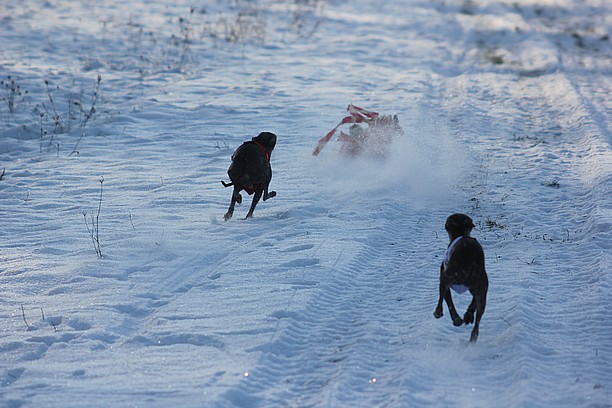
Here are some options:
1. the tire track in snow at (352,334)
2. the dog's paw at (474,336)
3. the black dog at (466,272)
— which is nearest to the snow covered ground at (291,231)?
the tire track in snow at (352,334)

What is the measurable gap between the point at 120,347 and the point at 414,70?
14.4 metres

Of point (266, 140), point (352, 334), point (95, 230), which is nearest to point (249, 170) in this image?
point (266, 140)

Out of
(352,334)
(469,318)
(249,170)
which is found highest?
(469,318)

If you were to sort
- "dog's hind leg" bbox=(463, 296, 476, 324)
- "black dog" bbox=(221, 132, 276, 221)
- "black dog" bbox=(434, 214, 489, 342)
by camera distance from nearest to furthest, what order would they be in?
"black dog" bbox=(434, 214, 489, 342), "dog's hind leg" bbox=(463, 296, 476, 324), "black dog" bbox=(221, 132, 276, 221)

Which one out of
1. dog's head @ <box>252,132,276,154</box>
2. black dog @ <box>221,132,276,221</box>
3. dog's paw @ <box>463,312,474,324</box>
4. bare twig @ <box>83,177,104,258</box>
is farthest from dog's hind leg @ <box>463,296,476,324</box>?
dog's head @ <box>252,132,276,154</box>

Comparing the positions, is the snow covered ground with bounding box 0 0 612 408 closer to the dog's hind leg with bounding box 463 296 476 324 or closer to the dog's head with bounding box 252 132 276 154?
the dog's hind leg with bounding box 463 296 476 324

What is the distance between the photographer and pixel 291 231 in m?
7.86

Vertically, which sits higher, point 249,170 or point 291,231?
point 249,170

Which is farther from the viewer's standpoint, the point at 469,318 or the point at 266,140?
the point at 266,140

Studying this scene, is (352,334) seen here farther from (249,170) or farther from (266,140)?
(266,140)

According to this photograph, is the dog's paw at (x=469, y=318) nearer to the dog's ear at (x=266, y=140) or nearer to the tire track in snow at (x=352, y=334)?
the tire track in snow at (x=352, y=334)

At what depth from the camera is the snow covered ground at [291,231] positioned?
15.8 ft

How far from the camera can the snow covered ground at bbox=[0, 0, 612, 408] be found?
4.80 m

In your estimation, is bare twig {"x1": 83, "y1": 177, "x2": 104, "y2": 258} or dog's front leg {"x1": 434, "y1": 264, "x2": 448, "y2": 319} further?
bare twig {"x1": 83, "y1": 177, "x2": 104, "y2": 258}
